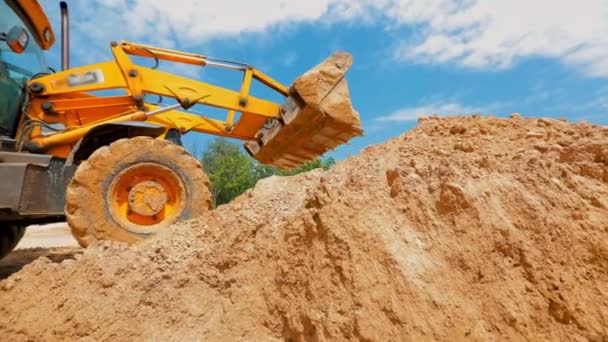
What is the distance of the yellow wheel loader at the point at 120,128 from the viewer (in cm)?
407

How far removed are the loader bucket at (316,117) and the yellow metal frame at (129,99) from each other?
330 millimetres

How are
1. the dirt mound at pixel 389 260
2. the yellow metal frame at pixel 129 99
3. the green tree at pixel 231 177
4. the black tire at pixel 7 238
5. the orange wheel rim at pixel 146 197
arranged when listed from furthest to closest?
the green tree at pixel 231 177
the black tire at pixel 7 238
the yellow metal frame at pixel 129 99
the orange wheel rim at pixel 146 197
the dirt mound at pixel 389 260

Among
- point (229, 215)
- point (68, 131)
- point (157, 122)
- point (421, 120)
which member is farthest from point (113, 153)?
point (421, 120)

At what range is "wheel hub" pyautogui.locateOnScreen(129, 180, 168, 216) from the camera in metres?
4.34

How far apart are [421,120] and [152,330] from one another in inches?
96.8

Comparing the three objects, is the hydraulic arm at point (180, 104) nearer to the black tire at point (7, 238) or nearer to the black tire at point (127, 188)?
the black tire at point (127, 188)

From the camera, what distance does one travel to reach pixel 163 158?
14.5 feet

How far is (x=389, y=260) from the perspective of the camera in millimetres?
2141

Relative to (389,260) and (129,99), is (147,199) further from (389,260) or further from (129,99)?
(389,260)

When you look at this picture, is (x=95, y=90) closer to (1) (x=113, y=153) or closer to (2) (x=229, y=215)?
(1) (x=113, y=153)

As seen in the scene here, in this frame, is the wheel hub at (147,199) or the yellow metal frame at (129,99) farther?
the yellow metal frame at (129,99)

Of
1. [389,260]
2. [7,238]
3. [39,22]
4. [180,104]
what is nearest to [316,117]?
[180,104]

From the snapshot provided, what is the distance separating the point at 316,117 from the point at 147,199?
2153mm

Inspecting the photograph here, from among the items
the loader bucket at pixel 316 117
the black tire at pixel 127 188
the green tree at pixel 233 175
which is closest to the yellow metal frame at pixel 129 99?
the loader bucket at pixel 316 117
